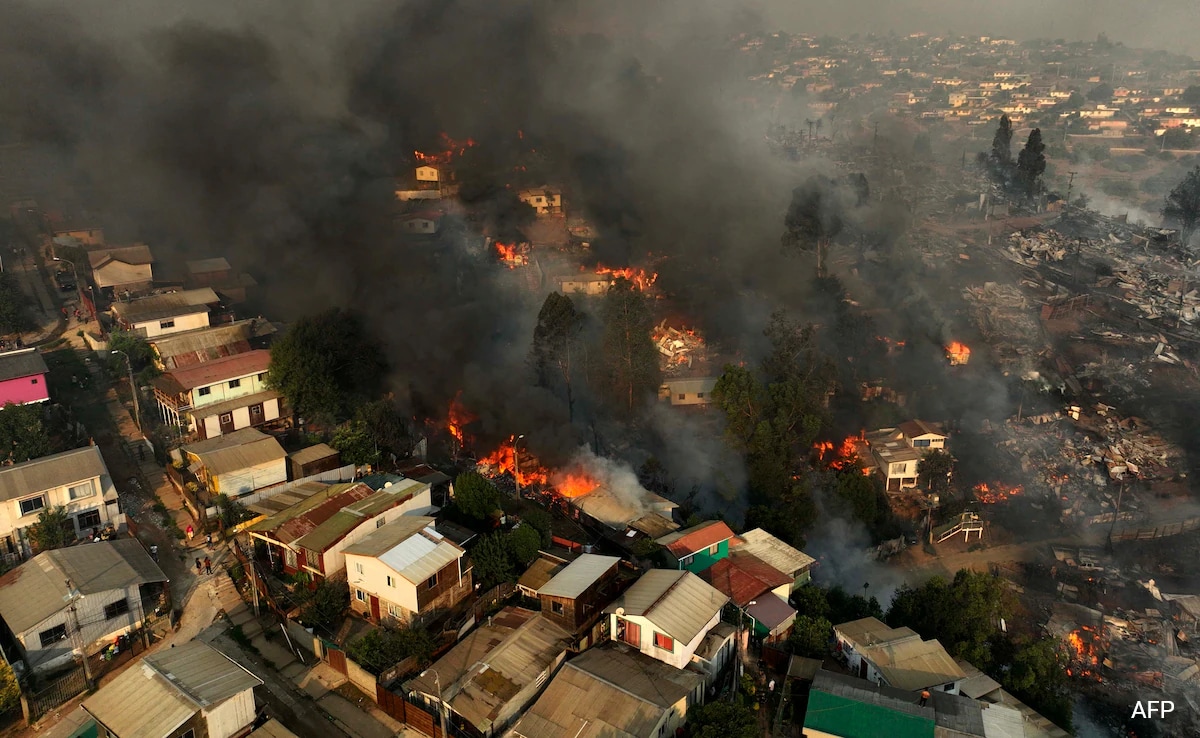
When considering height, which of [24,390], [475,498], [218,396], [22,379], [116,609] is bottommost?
[116,609]

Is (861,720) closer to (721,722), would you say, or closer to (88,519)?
(721,722)

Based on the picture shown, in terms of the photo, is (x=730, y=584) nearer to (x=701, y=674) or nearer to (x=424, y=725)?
(x=701, y=674)

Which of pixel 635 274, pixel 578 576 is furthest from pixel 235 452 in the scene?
Answer: pixel 635 274

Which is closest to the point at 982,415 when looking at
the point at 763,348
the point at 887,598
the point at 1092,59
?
the point at 763,348

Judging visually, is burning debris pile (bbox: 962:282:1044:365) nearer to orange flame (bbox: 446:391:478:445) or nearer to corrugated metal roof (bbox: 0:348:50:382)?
orange flame (bbox: 446:391:478:445)

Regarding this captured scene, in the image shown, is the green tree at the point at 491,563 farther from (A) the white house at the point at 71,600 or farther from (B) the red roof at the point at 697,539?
(A) the white house at the point at 71,600

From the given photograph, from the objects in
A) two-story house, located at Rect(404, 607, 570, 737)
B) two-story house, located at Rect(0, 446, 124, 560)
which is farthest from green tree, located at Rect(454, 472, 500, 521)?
two-story house, located at Rect(0, 446, 124, 560)
